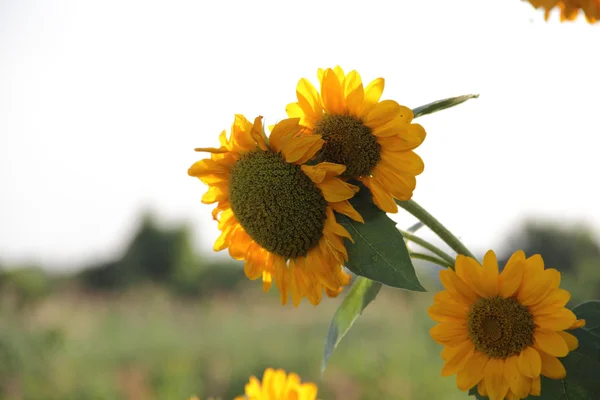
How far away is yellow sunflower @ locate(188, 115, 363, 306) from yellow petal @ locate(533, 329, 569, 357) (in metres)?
0.21

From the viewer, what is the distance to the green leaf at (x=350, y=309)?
715mm

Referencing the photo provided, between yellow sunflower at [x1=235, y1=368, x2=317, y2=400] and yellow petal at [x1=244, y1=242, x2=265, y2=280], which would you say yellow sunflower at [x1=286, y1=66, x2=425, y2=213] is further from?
yellow sunflower at [x1=235, y1=368, x2=317, y2=400]

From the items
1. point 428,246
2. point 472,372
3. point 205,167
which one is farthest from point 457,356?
point 205,167

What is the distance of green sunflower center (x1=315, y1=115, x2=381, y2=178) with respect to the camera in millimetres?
657

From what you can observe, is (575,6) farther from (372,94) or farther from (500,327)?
(500,327)

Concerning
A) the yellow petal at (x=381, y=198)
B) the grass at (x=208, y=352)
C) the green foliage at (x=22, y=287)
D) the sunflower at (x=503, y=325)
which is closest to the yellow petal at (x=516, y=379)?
the sunflower at (x=503, y=325)

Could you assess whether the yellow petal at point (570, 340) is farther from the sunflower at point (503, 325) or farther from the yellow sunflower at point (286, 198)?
the yellow sunflower at point (286, 198)

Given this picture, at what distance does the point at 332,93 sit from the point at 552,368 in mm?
368

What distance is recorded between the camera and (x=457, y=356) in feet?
2.34

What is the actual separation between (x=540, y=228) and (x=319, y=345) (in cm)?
496

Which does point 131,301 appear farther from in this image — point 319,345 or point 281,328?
point 319,345

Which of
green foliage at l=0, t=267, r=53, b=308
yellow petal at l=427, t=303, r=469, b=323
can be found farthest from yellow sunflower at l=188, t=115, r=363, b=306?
green foliage at l=0, t=267, r=53, b=308

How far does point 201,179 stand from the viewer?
72cm

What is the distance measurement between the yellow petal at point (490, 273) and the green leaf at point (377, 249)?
122 millimetres
